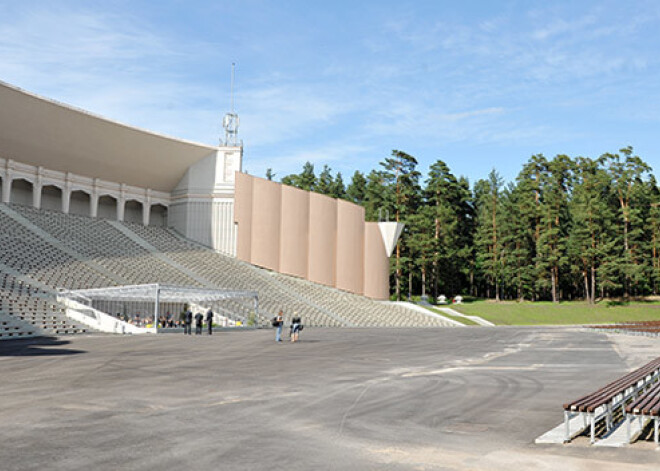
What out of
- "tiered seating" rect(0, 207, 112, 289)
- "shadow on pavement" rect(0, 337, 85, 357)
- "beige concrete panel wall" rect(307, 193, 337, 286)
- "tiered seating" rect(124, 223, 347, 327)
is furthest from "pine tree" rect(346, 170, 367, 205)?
"shadow on pavement" rect(0, 337, 85, 357)

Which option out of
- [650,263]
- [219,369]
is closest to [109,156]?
[219,369]

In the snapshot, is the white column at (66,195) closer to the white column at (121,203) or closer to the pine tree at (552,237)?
the white column at (121,203)

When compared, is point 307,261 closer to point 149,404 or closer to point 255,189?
point 255,189

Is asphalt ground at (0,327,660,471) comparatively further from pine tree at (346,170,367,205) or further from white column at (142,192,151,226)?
pine tree at (346,170,367,205)

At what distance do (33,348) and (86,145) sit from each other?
3585 cm

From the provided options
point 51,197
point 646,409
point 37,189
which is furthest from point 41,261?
point 646,409

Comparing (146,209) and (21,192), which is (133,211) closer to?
(146,209)

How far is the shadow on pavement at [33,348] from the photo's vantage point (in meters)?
18.1

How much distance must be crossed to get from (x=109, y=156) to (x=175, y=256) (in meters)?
12.2

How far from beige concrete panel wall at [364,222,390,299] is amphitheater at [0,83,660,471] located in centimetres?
61

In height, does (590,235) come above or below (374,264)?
above

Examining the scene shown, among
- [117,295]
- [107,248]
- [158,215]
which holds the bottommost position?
[117,295]

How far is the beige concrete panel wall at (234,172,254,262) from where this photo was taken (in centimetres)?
5641

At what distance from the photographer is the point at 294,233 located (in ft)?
189
